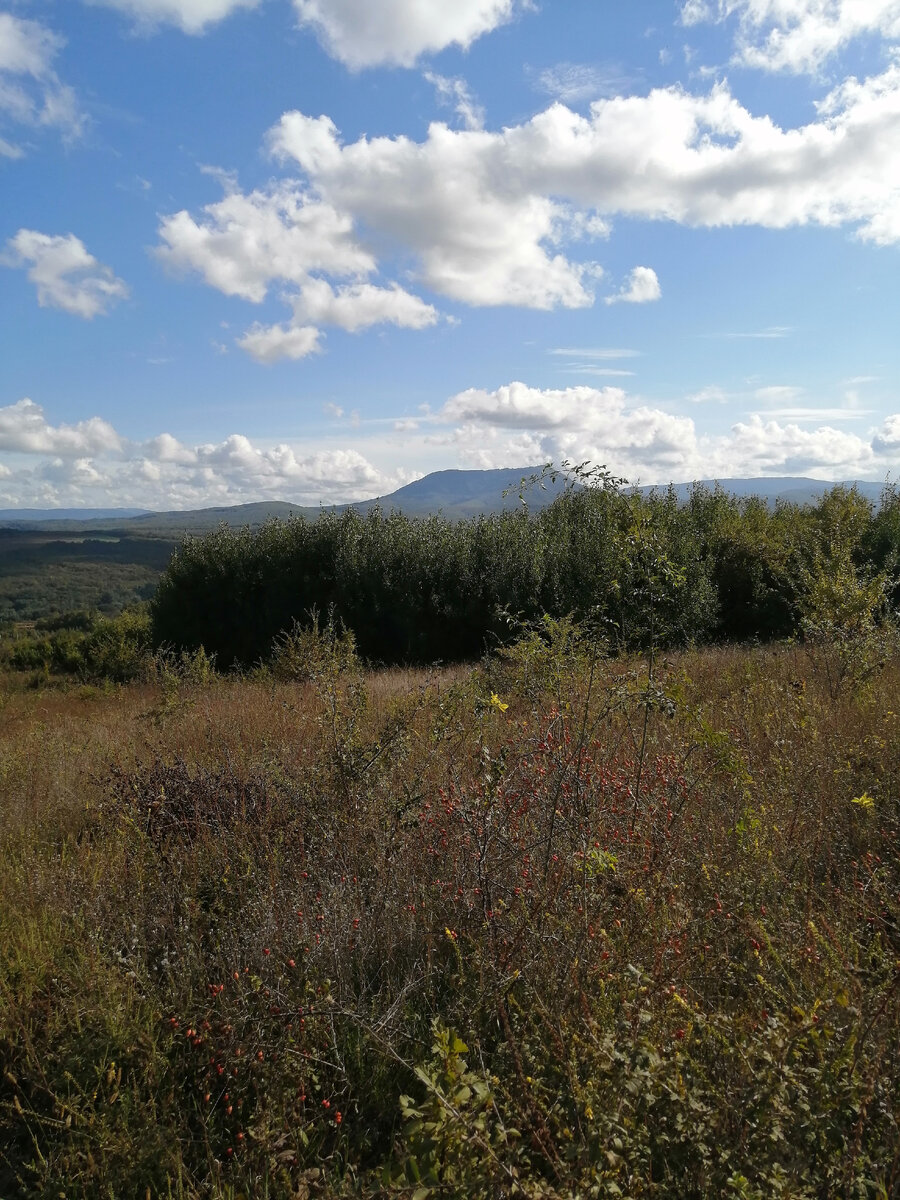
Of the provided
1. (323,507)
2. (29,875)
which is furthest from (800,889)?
(323,507)

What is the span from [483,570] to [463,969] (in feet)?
56.3

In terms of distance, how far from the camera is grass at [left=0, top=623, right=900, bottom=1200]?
6.23 ft

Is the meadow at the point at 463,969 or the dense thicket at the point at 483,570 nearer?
the meadow at the point at 463,969

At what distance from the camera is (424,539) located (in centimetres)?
2081

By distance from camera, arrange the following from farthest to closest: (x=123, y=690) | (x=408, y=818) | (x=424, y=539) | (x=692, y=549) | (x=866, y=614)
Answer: (x=424, y=539) < (x=692, y=549) < (x=123, y=690) < (x=866, y=614) < (x=408, y=818)

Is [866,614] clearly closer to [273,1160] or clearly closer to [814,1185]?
[814,1185]

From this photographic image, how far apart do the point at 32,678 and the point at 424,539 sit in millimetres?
16119

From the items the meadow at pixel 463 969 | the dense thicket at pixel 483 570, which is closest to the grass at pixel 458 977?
the meadow at pixel 463 969

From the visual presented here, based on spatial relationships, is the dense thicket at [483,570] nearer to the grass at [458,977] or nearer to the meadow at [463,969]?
the meadow at [463,969]

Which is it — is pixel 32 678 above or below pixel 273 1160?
below

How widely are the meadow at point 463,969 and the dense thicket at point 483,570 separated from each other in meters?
12.4

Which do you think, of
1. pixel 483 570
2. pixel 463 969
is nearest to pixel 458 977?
pixel 463 969

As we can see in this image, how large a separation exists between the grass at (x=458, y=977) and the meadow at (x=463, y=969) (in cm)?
2

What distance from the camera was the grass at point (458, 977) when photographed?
190 cm
